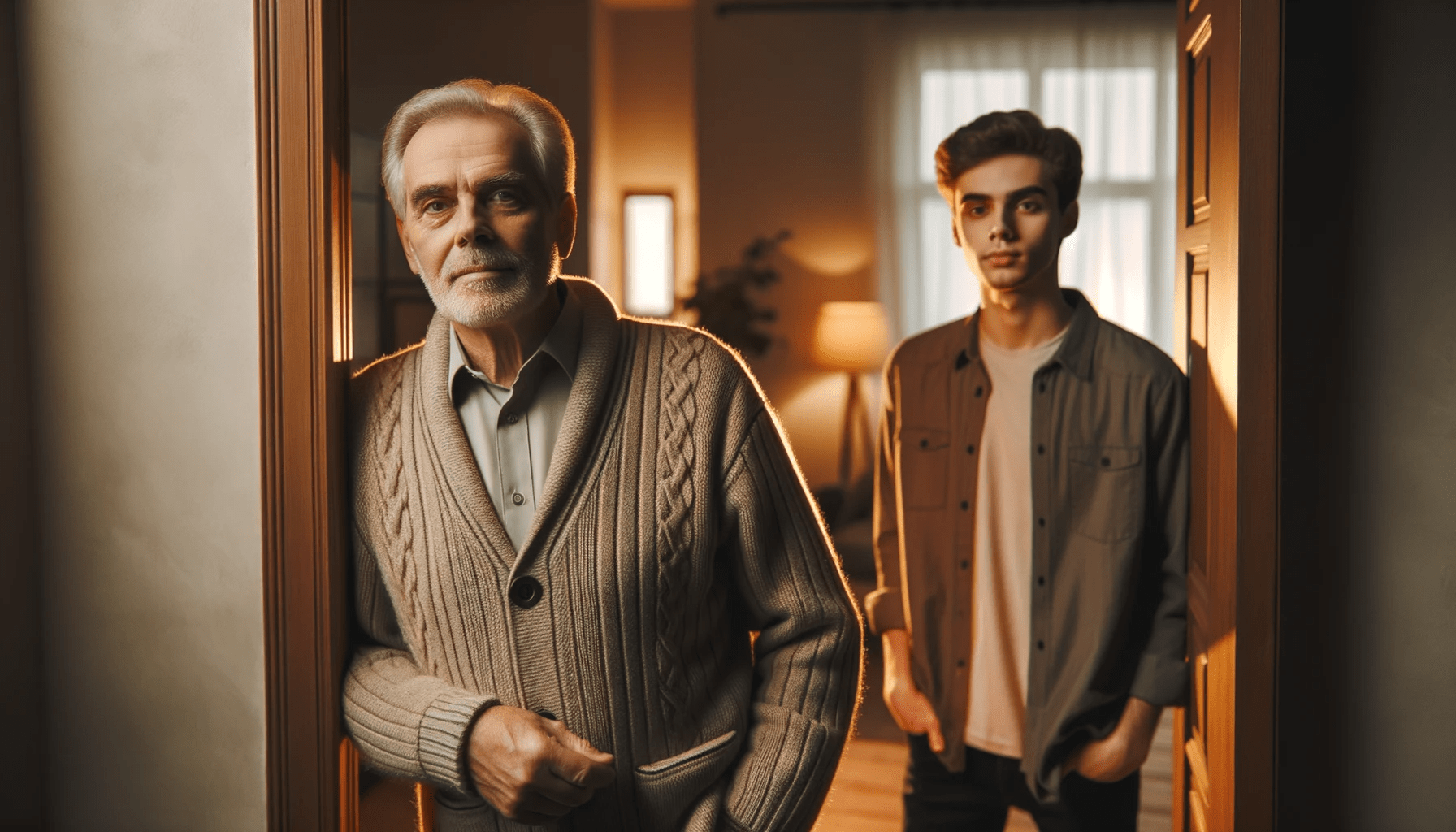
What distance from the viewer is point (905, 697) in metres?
2.28

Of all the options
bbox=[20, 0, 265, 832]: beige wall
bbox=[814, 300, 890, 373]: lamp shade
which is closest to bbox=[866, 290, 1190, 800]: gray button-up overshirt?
bbox=[20, 0, 265, 832]: beige wall

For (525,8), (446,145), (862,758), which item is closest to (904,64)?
(525,8)

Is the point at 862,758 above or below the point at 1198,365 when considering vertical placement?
below

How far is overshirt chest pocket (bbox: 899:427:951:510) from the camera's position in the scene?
2320 millimetres

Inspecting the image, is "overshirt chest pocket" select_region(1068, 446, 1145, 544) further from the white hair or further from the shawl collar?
the white hair

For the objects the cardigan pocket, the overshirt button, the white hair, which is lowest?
the cardigan pocket

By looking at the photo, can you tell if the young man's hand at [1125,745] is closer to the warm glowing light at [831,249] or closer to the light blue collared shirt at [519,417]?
the light blue collared shirt at [519,417]

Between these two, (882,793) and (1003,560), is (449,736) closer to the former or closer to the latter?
(1003,560)

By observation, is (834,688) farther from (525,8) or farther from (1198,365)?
(525,8)

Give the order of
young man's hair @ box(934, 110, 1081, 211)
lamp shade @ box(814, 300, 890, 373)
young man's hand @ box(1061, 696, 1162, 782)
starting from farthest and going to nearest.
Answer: lamp shade @ box(814, 300, 890, 373) < young man's hair @ box(934, 110, 1081, 211) < young man's hand @ box(1061, 696, 1162, 782)

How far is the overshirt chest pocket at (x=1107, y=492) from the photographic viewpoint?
2062mm

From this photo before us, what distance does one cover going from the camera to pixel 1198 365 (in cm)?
193

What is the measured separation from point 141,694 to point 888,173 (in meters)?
5.38

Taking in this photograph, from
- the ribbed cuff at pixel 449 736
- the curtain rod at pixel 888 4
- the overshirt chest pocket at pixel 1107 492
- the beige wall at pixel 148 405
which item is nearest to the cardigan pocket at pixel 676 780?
the ribbed cuff at pixel 449 736
